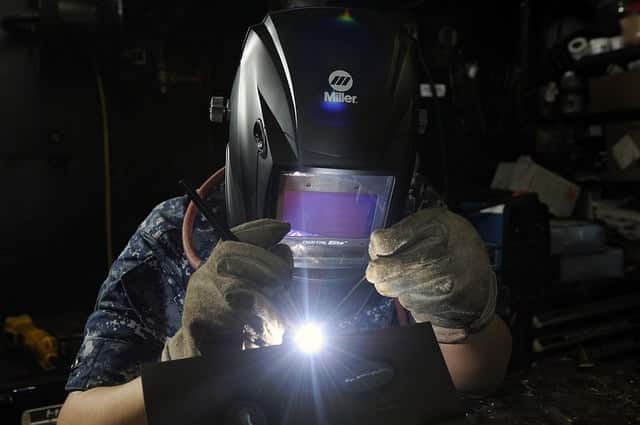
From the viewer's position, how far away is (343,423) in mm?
601

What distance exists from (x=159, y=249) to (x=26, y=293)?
28.2 inches

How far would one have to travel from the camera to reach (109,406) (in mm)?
870

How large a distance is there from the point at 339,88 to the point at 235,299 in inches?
13.0

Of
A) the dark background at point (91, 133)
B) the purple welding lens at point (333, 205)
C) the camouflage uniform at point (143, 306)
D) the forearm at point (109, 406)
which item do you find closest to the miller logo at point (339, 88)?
the purple welding lens at point (333, 205)

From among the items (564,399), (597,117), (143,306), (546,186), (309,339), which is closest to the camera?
(309,339)

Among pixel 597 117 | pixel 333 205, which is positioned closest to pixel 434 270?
pixel 333 205

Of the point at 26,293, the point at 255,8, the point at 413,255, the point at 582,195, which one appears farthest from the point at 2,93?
the point at 582,195

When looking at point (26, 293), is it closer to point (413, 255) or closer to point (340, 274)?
point (340, 274)

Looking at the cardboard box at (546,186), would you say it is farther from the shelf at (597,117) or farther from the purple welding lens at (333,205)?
the purple welding lens at (333,205)

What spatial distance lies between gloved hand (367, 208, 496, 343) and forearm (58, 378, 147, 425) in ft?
1.33

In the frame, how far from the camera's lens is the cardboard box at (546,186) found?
2.59m

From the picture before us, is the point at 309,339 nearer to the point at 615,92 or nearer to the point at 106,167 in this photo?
the point at 106,167

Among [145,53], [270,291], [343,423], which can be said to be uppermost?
[145,53]

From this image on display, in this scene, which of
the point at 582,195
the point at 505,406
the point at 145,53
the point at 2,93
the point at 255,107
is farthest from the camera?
the point at 582,195
